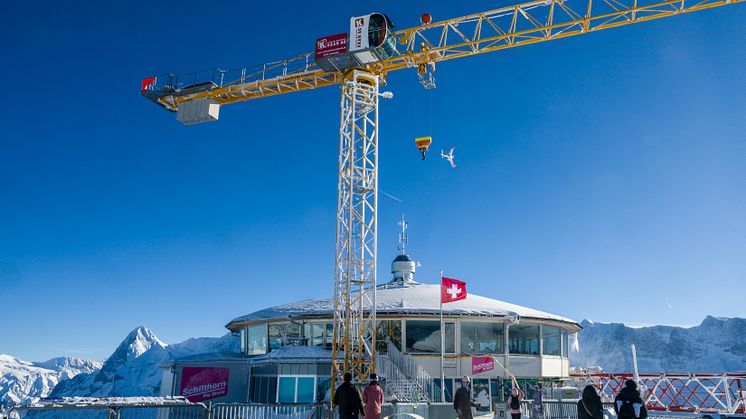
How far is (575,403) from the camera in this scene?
20.3m

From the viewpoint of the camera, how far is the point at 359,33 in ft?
119

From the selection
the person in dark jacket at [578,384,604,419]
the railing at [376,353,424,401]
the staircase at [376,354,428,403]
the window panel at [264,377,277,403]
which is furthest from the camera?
the window panel at [264,377,277,403]

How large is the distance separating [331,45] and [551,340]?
23399 millimetres

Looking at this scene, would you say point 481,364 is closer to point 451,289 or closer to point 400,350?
point 400,350

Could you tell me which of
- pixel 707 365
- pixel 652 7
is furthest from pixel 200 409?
pixel 707 365

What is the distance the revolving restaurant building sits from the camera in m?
31.8

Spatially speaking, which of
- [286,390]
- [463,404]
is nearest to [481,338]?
[286,390]

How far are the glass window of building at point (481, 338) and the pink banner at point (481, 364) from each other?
92 centimetres

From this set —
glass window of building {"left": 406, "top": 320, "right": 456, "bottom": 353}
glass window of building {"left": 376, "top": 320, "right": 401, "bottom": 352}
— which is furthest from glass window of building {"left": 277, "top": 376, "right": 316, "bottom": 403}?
glass window of building {"left": 406, "top": 320, "right": 456, "bottom": 353}

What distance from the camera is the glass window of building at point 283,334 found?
37438 millimetres

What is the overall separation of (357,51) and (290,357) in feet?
59.4

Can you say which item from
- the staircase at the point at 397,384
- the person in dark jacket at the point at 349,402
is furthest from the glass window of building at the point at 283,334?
the person in dark jacket at the point at 349,402

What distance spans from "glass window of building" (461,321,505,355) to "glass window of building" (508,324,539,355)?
786 millimetres

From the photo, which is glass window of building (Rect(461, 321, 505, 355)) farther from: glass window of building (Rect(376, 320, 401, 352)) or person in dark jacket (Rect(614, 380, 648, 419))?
person in dark jacket (Rect(614, 380, 648, 419))
